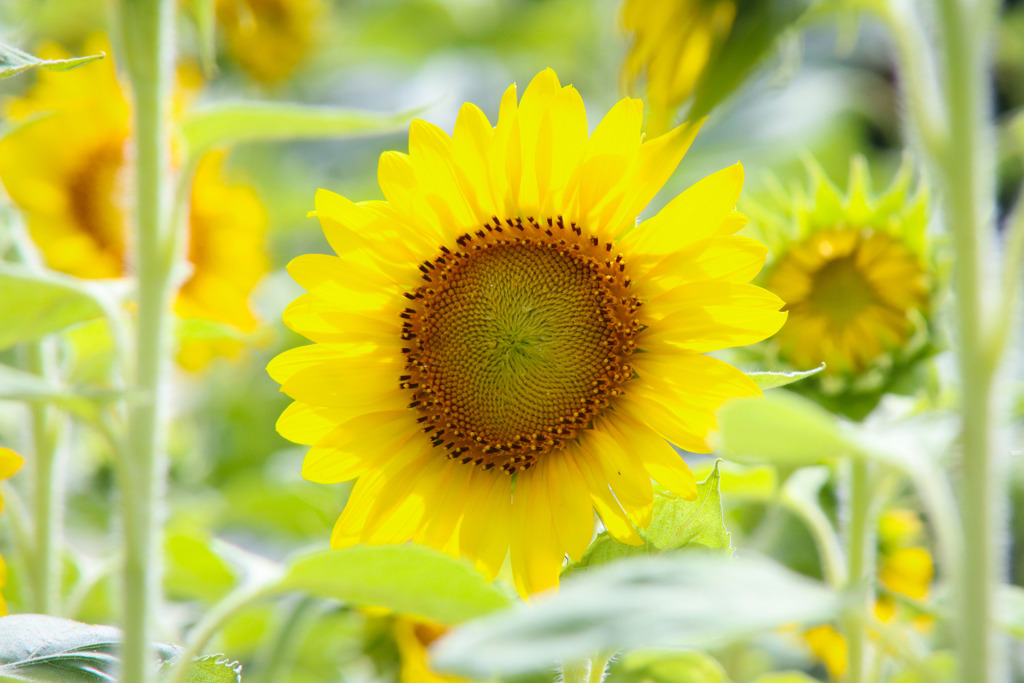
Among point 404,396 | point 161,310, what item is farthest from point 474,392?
point 161,310

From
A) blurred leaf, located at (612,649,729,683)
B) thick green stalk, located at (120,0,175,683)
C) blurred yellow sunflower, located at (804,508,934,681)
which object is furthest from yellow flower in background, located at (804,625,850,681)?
thick green stalk, located at (120,0,175,683)

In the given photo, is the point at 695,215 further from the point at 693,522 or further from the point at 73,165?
the point at 73,165

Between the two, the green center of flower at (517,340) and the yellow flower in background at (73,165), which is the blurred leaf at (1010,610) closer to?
the green center of flower at (517,340)

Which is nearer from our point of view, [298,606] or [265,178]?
[298,606]

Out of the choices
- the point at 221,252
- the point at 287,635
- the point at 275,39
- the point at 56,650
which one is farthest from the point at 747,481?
the point at 275,39

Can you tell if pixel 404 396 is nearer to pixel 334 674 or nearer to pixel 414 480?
pixel 414 480

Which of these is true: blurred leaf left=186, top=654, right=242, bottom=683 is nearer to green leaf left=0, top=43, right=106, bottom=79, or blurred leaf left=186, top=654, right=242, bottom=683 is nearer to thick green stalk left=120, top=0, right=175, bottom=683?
thick green stalk left=120, top=0, right=175, bottom=683
